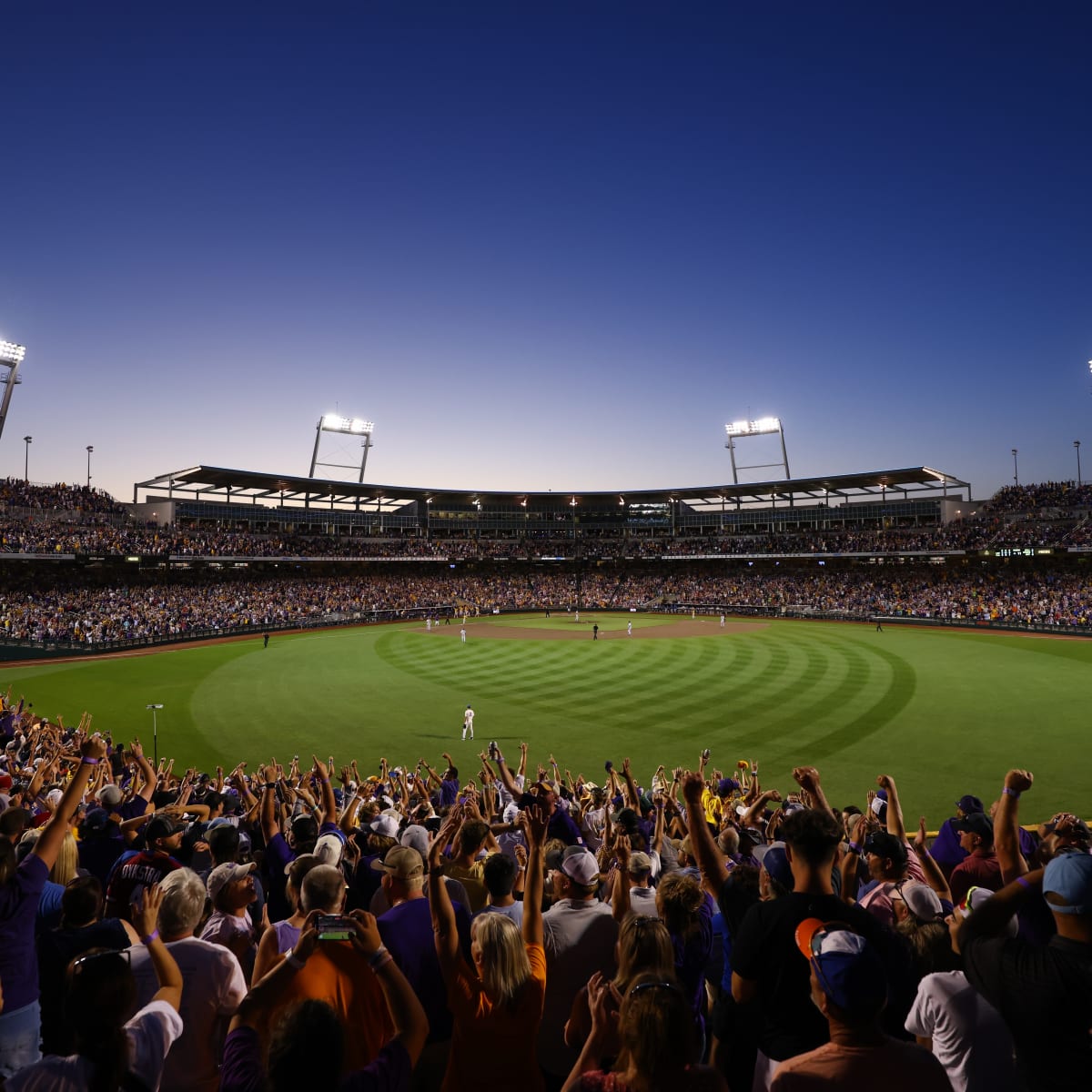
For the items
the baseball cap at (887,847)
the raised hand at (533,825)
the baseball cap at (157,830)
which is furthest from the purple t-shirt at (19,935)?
the baseball cap at (887,847)

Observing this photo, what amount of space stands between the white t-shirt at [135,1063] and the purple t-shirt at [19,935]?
1.37 metres

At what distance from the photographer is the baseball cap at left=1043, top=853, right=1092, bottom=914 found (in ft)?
9.36

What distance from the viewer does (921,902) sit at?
169 inches

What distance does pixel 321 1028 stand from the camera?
200cm

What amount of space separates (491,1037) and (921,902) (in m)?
3.10

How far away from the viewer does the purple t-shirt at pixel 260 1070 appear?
2254 millimetres

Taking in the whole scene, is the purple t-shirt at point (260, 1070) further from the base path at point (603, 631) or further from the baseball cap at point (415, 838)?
the base path at point (603, 631)

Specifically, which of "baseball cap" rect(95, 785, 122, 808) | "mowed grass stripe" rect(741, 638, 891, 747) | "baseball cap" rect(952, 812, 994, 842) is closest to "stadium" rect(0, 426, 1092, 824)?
"mowed grass stripe" rect(741, 638, 891, 747)

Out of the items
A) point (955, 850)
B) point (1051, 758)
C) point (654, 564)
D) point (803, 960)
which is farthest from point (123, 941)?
point (654, 564)

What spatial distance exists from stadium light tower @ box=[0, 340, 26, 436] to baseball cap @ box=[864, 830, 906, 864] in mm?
61659

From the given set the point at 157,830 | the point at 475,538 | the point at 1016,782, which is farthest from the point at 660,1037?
the point at 475,538

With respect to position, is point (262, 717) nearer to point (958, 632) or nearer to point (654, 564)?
point (958, 632)

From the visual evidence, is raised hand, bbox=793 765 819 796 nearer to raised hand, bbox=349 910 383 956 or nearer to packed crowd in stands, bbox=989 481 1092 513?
raised hand, bbox=349 910 383 956

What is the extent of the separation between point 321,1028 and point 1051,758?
2179 cm
